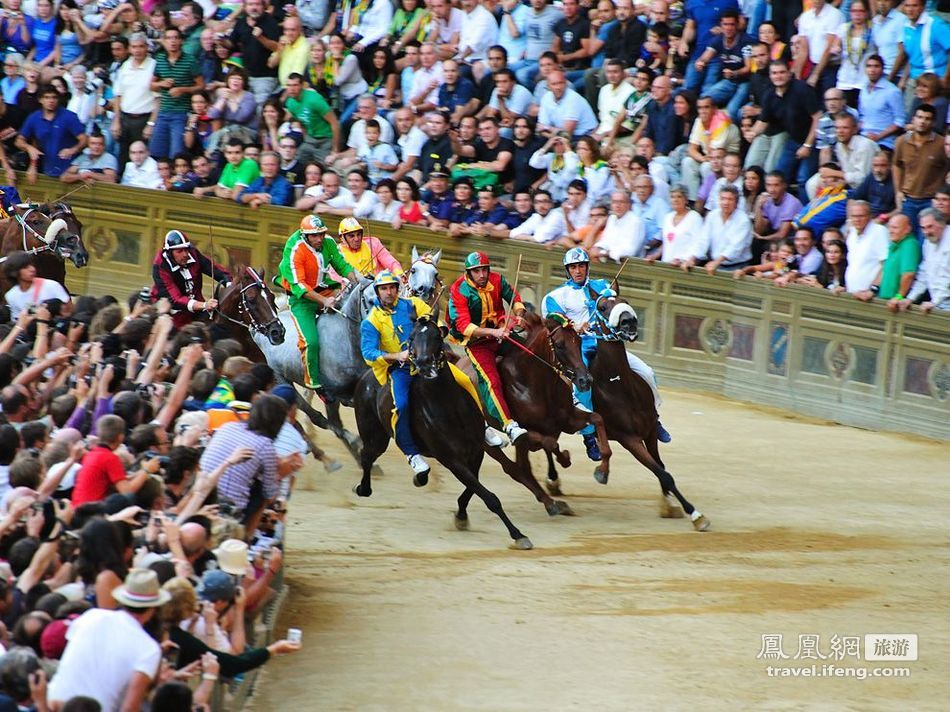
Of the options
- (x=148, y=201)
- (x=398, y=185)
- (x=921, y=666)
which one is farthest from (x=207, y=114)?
(x=921, y=666)

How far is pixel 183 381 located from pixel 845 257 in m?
9.77

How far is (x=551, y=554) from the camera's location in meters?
12.8

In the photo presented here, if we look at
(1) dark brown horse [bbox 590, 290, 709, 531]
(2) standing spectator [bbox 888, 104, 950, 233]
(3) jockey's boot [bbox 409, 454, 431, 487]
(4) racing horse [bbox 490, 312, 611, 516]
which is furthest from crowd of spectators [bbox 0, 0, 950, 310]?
(3) jockey's boot [bbox 409, 454, 431, 487]

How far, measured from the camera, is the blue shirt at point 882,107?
1841 centimetres

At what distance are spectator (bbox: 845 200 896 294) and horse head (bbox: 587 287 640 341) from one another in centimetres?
444

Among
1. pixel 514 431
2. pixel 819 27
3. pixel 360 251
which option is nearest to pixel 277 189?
pixel 360 251

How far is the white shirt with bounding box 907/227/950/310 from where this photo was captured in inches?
675

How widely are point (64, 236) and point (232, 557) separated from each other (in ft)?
34.7

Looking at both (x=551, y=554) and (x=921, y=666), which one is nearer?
(x=921, y=666)

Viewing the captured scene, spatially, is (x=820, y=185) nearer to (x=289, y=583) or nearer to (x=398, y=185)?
(x=398, y=185)

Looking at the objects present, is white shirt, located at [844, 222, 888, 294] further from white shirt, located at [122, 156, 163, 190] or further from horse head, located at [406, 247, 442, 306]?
white shirt, located at [122, 156, 163, 190]

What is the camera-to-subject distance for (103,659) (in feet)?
20.9

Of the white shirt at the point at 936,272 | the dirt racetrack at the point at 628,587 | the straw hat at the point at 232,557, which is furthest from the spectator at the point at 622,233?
the straw hat at the point at 232,557

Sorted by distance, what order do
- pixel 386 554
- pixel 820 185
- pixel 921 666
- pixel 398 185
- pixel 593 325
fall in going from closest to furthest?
1. pixel 921 666
2. pixel 386 554
3. pixel 593 325
4. pixel 820 185
5. pixel 398 185
